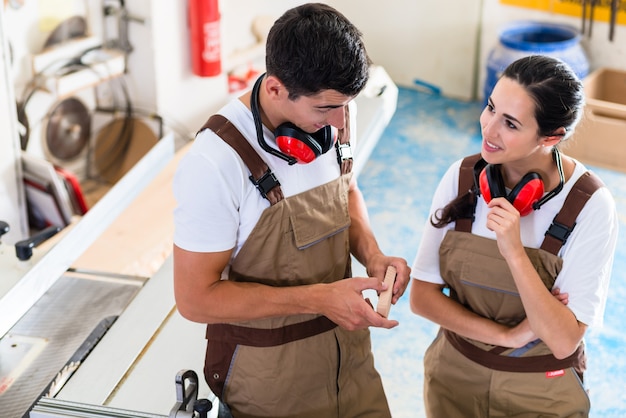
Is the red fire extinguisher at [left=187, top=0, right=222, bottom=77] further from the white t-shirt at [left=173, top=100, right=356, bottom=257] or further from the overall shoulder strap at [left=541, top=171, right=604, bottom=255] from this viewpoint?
the overall shoulder strap at [left=541, top=171, right=604, bottom=255]

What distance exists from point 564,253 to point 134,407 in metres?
1.27

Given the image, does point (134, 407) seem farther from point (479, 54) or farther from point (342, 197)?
point (479, 54)

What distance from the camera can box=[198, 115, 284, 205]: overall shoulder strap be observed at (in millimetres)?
1852

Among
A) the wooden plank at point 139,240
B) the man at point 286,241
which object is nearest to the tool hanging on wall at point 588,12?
the wooden plank at point 139,240

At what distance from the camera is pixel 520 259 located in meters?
2.04

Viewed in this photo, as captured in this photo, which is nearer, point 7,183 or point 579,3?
point 7,183

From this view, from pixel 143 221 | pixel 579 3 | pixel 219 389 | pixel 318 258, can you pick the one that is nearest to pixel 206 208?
pixel 318 258

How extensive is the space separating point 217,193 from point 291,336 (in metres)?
0.50

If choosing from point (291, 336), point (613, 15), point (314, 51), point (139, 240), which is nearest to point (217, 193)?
point (314, 51)

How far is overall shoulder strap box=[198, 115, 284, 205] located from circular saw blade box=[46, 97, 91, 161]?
3.26 metres

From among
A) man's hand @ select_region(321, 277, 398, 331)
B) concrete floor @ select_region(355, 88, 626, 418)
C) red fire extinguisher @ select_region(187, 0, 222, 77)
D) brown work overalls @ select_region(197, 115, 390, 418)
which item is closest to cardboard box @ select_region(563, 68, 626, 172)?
concrete floor @ select_region(355, 88, 626, 418)

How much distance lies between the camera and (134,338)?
250 centimetres

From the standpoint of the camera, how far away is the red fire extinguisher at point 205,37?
4.89 m

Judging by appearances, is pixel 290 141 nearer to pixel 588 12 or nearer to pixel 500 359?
pixel 500 359
